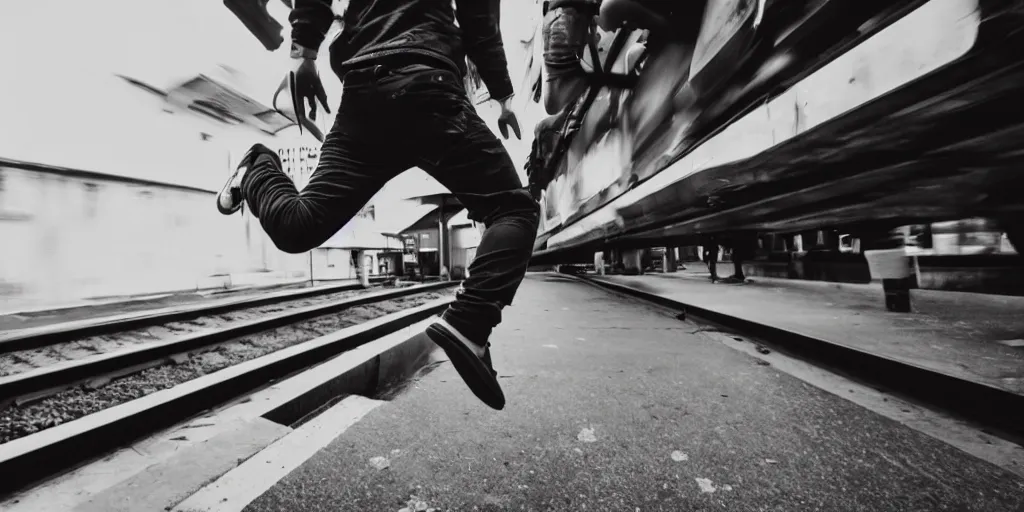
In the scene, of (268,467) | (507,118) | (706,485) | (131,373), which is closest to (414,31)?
(507,118)

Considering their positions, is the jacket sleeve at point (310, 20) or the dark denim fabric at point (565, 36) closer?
the jacket sleeve at point (310, 20)

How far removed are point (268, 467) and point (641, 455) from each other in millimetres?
860

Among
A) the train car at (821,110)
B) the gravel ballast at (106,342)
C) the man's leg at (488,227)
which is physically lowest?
the gravel ballast at (106,342)

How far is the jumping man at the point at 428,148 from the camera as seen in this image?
32.0 inches

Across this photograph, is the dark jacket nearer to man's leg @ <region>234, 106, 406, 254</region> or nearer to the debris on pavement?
man's leg @ <region>234, 106, 406, 254</region>

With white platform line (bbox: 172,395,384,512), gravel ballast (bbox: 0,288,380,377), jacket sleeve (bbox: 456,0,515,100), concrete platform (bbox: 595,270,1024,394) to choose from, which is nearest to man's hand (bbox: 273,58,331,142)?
jacket sleeve (bbox: 456,0,515,100)

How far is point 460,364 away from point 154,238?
238 inches

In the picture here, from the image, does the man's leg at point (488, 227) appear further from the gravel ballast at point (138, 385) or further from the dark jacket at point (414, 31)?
the gravel ballast at point (138, 385)

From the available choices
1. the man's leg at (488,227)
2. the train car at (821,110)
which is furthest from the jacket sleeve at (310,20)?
the train car at (821,110)

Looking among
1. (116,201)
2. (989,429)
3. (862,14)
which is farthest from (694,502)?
(116,201)

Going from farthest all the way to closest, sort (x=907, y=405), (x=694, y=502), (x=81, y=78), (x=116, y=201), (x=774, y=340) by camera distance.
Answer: (x=116, y=201) → (x=81, y=78) → (x=774, y=340) → (x=907, y=405) → (x=694, y=502)

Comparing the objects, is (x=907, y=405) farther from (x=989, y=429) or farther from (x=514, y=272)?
(x=514, y=272)

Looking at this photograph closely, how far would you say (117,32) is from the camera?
374cm

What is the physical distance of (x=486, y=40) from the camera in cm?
95
